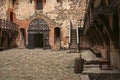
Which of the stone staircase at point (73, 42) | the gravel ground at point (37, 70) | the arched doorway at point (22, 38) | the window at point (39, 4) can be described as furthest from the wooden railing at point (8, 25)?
the gravel ground at point (37, 70)

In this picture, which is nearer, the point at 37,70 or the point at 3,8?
the point at 37,70

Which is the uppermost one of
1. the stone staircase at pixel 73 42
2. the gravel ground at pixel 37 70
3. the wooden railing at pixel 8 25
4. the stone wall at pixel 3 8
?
the stone wall at pixel 3 8

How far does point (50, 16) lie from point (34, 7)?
1912 millimetres

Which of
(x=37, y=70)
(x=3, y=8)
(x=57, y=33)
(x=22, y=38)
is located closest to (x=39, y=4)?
(x=57, y=33)

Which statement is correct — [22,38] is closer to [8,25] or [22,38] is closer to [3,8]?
[8,25]

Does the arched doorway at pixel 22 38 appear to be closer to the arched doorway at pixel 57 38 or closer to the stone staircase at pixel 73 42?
the arched doorway at pixel 57 38

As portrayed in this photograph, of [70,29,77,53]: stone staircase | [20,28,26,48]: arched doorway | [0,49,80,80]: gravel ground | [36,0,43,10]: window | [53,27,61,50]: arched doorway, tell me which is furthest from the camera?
[36,0,43,10]: window

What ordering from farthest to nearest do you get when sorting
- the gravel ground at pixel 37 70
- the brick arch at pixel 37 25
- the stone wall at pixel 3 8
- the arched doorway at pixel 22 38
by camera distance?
the stone wall at pixel 3 8
the arched doorway at pixel 22 38
the brick arch at pixel 37 25
the gravel ground at pixel 37 70

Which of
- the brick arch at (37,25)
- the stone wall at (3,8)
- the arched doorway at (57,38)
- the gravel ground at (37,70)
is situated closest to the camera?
the gravel ground at (37,70)

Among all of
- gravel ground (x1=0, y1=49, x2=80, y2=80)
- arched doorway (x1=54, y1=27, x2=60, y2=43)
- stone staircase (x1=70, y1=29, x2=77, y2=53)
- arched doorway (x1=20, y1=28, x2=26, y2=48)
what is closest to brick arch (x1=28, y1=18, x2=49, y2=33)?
arched doorway (x1=20, y1=28, x2=26, y2=48)

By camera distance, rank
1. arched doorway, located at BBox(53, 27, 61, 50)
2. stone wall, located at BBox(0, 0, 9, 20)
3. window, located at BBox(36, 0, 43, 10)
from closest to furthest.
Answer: arched doorway, located at BBox(53, 27, 61, 50)
window, located at BBox(36, 0, 43, 10)
stone wall, located at BBox(0, 0, 9, 20)

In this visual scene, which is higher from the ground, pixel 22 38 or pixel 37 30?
pixel 37 30

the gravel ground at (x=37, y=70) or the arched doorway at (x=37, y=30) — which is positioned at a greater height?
the arched doorway at (x=37, y=30)

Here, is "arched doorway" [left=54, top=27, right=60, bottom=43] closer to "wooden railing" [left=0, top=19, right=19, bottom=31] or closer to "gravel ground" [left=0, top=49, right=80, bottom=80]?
"wooden railing" [left=0, top=19, right=19, bottom=31]
